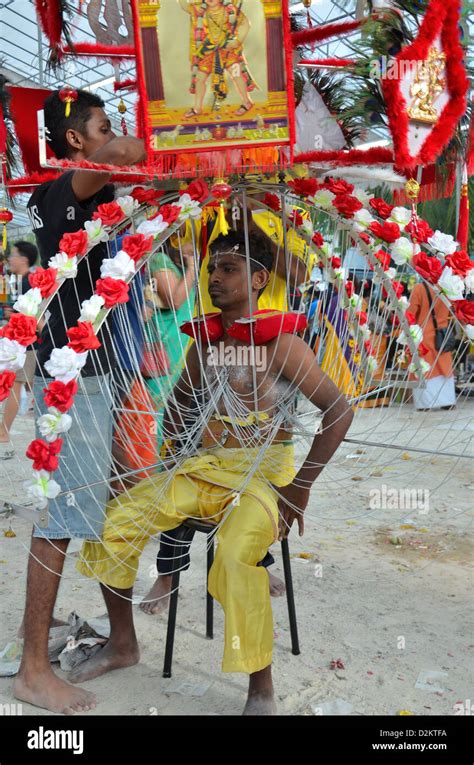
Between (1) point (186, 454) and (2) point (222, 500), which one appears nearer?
(2) point (222, 500)

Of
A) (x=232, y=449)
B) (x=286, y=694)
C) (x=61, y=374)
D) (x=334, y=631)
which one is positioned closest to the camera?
(x=61, y=374)

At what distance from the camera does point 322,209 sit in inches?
93.7

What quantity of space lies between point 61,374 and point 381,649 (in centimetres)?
161

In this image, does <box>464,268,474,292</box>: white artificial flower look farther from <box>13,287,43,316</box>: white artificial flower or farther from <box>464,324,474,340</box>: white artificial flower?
<box>13,287,43,316</box>: white artificial flower

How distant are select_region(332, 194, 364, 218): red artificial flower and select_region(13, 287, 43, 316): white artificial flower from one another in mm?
1038

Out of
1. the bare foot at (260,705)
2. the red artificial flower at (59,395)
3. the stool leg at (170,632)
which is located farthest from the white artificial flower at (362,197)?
the bare foot at (260,705)

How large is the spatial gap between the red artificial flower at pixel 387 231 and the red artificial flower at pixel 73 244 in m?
0.96

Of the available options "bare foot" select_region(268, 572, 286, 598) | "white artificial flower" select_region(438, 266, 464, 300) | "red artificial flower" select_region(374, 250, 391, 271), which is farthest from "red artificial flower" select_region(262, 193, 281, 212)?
"bare foot" select_region(268, 572, 286, 598)

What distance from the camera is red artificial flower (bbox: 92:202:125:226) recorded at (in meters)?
2.13

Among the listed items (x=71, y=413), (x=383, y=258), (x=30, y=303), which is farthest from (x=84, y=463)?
(x=383, y=258)

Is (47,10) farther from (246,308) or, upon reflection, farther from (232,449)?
(232,449)

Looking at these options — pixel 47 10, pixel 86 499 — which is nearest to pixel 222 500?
pixel 86 499

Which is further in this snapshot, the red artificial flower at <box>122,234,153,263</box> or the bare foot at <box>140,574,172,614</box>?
the bare foot at <box>140,574,172,614</box>

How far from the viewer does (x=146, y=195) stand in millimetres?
2268
